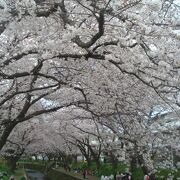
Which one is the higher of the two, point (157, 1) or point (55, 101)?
point (55, 101)

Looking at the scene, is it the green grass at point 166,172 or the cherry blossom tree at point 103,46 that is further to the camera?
the green grass at point 166,172

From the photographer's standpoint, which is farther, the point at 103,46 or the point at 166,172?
the point at 166,172

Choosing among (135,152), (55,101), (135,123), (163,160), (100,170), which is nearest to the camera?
(135,123)

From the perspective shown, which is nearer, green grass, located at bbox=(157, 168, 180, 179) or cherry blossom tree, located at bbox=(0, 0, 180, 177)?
cherry blossom tree, located at bbox=(0, 0, 180, 177)

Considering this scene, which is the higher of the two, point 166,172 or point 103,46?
point 103,46

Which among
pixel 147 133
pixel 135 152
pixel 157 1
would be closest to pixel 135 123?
pixel 147 133

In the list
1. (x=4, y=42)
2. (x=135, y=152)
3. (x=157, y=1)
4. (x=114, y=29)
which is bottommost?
(x=135, y=152)

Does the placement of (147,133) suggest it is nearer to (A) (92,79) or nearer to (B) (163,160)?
(A) (92,79)

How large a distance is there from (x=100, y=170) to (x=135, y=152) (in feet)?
45.4

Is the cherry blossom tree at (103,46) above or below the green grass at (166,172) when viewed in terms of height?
above

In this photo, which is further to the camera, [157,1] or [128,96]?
[128,96]

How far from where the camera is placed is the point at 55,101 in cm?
1457

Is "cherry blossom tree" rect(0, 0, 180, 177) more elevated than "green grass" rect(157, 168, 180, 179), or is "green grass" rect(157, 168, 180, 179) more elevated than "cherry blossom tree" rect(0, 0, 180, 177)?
"cherry blossom tree" rect(0, 0, 180, 177)

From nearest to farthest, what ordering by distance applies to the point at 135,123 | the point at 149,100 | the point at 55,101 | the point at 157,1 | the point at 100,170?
the point at 157,1 → the point at 149,100 → the point at 135,123 → the point at 55,101 → the point at 100,170
